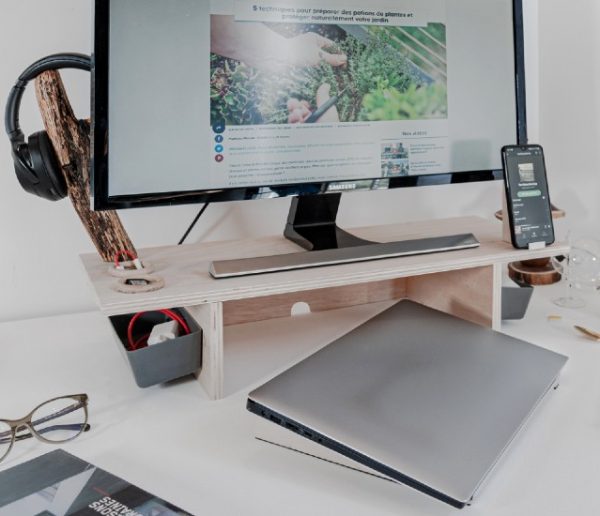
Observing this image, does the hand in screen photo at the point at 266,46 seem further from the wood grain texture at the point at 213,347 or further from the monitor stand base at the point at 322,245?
the wood grain texture at the point at 213,347

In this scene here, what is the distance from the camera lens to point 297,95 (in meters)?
0.93

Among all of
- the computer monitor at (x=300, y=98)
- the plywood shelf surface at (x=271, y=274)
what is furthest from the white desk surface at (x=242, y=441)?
the computer monitor at (x=300, y=98)

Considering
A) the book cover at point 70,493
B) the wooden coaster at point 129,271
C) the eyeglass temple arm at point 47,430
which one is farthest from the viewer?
the wooden coaster at point 129,271

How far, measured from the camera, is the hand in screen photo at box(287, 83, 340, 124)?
93cm

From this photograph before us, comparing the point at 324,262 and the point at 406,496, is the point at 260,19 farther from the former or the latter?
the point at 406,496

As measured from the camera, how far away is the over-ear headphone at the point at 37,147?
0.88m

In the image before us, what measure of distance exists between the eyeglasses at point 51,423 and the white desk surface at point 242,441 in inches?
0.4

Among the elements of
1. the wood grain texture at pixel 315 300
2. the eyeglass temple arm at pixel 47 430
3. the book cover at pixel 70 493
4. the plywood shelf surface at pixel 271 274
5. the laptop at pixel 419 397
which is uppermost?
the plywood shelf surface at pixel 271 274

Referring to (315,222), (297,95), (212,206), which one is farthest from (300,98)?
(212,206)

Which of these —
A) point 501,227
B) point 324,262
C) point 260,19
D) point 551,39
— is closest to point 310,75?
point 260,19

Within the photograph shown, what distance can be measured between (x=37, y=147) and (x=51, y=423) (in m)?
0.35

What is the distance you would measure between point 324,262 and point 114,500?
425 millimetres

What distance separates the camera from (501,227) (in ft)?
3.75

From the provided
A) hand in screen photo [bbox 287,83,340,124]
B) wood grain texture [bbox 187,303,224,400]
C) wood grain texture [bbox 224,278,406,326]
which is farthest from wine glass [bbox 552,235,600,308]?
wood grain texture [bbox 187,303,224,400]
